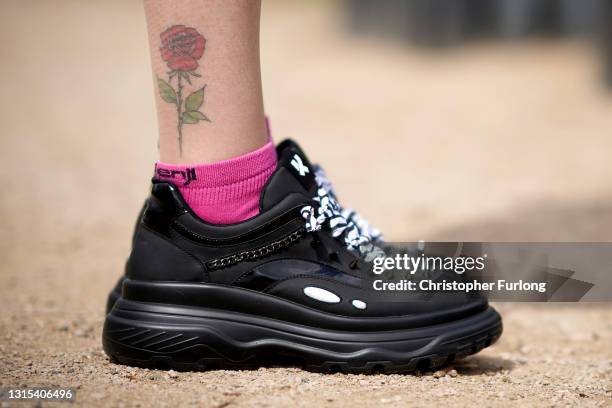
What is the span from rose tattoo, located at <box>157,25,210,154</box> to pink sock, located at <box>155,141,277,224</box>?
6 cm

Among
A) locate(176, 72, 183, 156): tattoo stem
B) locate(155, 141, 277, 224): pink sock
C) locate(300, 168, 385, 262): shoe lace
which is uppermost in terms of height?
locate(176, 72, 183, 156): tattoo stem

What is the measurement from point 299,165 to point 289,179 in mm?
53

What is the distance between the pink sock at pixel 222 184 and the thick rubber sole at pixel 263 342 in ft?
0.66

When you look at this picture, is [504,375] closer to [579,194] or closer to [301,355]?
[301,355]

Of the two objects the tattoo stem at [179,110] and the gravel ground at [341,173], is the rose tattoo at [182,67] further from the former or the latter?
Result: the gravel ground at [341,173]

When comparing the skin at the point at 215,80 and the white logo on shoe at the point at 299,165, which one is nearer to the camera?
the skin at the point at 215,80

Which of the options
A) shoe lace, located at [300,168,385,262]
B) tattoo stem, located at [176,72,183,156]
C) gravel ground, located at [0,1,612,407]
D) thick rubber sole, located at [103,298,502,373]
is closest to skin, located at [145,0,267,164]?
tattoo stem, located at [176,72,183,156]

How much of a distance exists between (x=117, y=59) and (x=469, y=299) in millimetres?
6142

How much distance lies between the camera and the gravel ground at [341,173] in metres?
1.53

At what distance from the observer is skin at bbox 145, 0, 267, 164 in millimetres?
1521

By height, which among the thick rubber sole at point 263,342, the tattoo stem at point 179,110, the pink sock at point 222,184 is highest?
the tattoo stem at point 179,110

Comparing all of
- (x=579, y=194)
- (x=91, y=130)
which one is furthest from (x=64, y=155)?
(x=579, y=194)
